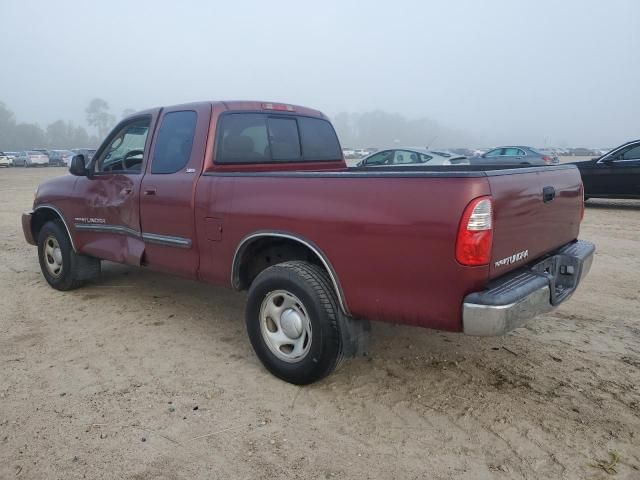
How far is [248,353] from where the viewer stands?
13.1ft


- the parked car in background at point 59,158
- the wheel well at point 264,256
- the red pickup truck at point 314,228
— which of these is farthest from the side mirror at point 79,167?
the parked car in background at point 59,158

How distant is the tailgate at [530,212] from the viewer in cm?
→ 271

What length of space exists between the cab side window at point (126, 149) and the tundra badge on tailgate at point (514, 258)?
3.22m

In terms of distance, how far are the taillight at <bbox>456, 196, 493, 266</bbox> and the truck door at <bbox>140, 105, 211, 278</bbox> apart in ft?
7.10

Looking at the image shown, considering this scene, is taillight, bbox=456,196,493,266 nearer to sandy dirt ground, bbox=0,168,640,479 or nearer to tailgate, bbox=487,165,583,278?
tailgate, bbox=487,165,583,278

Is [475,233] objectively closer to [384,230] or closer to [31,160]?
[384,230]

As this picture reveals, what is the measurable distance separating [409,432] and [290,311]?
3.52ft

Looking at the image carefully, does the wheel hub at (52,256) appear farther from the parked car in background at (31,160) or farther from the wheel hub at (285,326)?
the parked car in background at (31,160)

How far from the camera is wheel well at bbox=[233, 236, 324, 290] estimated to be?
11.5ft

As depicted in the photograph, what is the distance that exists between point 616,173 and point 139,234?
36.9 feet

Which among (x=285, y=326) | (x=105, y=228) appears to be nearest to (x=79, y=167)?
(x=105, y=228)

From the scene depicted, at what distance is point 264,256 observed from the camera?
381cm

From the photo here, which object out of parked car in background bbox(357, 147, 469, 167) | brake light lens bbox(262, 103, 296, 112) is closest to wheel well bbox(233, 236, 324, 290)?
brake light lens bbox(262, 103, 296, 112)

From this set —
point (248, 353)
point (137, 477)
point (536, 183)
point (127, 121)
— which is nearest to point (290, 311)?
point (248, 353)
